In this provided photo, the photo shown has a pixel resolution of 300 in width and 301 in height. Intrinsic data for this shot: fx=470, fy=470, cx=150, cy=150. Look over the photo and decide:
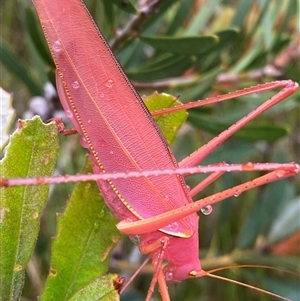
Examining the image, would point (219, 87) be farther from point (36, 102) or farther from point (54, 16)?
point (54, 16)

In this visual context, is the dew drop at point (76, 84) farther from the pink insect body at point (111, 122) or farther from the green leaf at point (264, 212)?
the green leaf at point (264, 212)

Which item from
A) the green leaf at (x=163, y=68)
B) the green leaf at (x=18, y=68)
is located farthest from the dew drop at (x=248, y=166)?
the green leaf at (x=18, y=68)

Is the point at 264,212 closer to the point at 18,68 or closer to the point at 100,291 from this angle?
the point at 18,68

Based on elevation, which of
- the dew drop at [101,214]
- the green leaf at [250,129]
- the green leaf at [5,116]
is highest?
the green leaf at [5,116]

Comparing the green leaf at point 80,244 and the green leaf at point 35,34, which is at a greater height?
the green leaf at point 35,34

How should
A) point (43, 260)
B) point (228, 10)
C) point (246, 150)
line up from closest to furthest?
1. point (228, 10)
2. point (246, 150)
3. point (43, 260)

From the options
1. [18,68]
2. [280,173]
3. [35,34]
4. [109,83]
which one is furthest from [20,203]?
[18,68]

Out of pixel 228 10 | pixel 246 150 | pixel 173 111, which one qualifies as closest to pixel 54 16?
pixel 173 111
